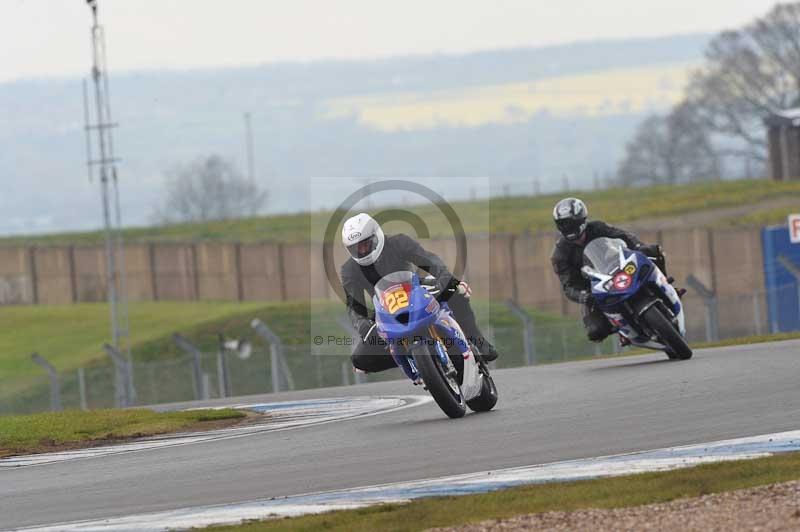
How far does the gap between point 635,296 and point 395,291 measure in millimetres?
5058

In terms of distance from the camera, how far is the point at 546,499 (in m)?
9.73

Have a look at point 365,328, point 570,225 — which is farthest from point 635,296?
point 365,328

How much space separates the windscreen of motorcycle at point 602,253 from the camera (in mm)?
18031

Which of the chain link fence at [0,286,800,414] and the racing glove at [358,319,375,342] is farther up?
the racing glove at [358,319,375,342]

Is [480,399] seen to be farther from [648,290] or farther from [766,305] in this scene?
[766,305]

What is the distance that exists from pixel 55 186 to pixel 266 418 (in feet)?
457

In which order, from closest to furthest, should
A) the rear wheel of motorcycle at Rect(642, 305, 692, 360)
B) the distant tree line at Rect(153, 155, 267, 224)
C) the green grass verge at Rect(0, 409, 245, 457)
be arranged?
the green grass verge at Rect(0, 409, 245, 457)
the rear wheel of motorcycle at Rect(642, 305, 692, 360)
the distant tree line at Rect(153, 155, 267, 224)

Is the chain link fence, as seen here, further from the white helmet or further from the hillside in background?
the hillside in background

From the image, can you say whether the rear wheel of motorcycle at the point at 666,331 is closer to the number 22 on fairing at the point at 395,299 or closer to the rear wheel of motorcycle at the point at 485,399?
the rear wheel of motorcycle at the point at 485,399

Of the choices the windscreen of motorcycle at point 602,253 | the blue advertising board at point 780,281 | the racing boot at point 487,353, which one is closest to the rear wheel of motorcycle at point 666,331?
the windscreen of motorcycle at point 602,253

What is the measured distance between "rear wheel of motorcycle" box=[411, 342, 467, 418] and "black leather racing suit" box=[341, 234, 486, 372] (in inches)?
23.1

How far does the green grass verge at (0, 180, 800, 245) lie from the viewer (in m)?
65.9

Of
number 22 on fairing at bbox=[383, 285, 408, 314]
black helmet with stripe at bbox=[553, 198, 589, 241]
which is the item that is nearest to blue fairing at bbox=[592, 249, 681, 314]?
black helmet with stripe at bbox=[553, 198, 589, 241]

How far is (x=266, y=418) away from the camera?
54.2ft
